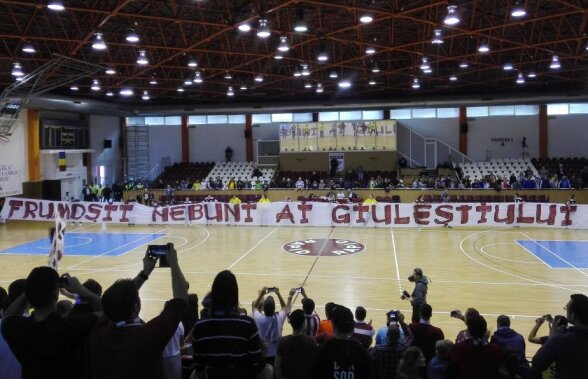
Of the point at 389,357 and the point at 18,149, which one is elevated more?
the point at 18,149

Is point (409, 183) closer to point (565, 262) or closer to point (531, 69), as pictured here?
point (531, 69)

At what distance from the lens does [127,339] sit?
11.3 feet

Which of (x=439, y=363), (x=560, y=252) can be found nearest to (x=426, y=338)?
(x=439, y=363)

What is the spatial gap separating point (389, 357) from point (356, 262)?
1397 cm

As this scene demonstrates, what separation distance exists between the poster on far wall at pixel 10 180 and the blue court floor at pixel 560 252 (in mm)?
32202

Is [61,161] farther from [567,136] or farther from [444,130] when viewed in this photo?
[567,136]

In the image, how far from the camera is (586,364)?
419 cm

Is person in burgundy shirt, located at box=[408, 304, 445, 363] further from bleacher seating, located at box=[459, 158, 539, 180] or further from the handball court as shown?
bleacher seating, located at box=[459, 158, 539, 180]

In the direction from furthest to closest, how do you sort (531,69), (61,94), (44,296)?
(61,94), (531,69), (44,296)

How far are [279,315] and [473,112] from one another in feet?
142

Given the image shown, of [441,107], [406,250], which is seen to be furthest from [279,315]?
[441,107]

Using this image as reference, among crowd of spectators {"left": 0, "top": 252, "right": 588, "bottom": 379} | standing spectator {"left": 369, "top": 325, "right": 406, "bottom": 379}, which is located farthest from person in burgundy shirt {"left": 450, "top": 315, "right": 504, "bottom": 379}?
standing spectator {"left": 369, "top": 325, "right": 406, "bottom": 379}

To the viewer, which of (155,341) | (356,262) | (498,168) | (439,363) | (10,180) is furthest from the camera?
(498,168)

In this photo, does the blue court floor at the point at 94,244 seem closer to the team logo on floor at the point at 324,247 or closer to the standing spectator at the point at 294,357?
the team logo on floor at the point at 324,247
